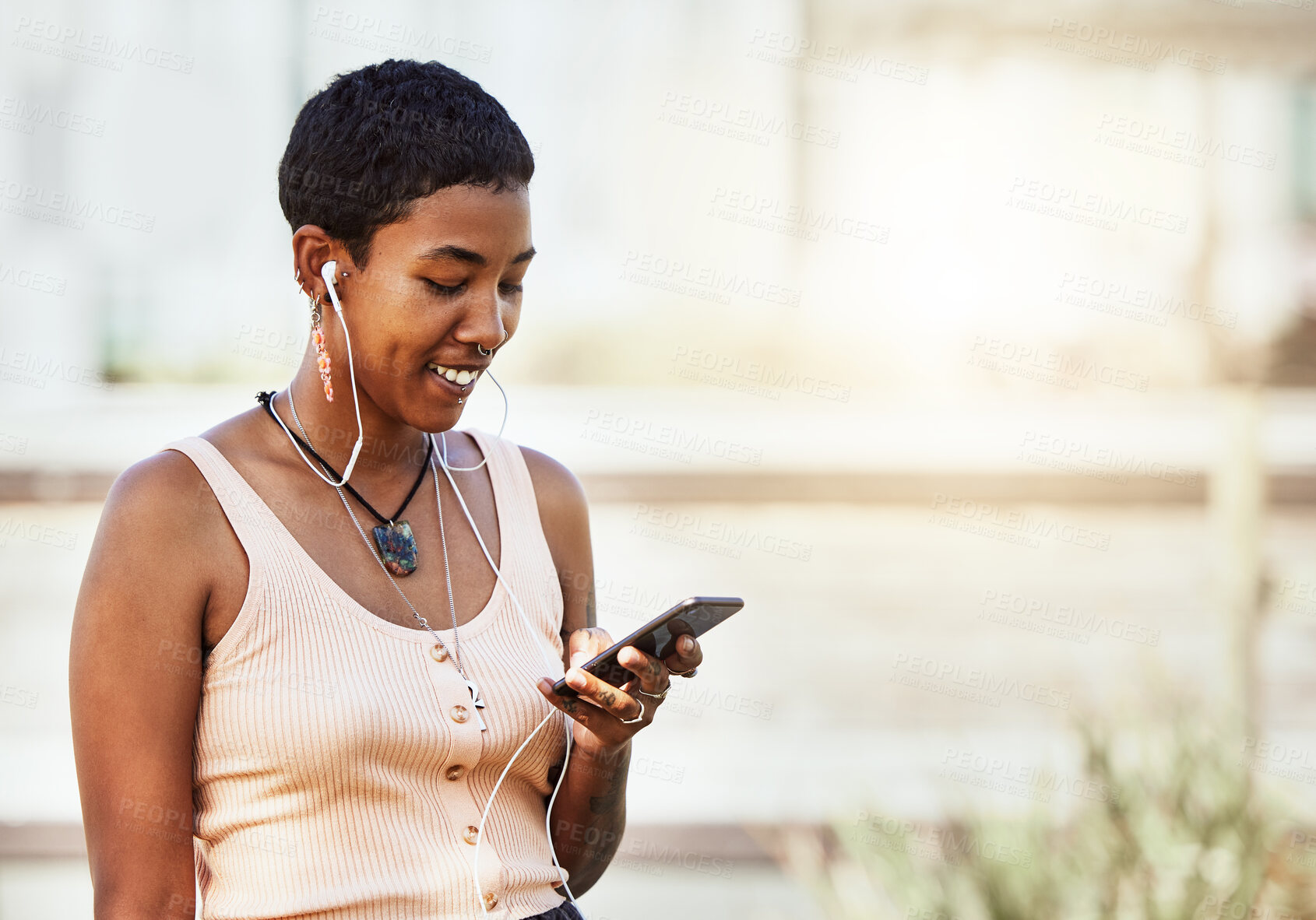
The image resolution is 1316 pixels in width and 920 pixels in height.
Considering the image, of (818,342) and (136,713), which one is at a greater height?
(818,342)

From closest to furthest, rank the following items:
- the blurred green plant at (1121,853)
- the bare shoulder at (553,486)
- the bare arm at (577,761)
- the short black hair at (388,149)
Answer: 1. the short black hair at (388,149)
2. the bare arm at (577,761)
3. the bare shoulder at (553,486)
4. the blurred green plant at (1121,853)

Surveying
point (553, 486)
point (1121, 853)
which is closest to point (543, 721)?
point (553, 486)

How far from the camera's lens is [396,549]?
4.89ft

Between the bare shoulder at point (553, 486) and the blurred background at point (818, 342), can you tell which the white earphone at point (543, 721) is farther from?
Result: the blurred background at point (818, 342)

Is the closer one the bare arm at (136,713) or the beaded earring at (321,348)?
the bare arm at (136,713)

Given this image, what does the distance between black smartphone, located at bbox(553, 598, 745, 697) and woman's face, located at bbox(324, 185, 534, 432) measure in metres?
0.33

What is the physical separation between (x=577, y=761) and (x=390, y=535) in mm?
358

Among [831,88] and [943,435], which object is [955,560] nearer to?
[943,435]

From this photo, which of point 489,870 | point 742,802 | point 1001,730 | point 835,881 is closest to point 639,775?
point 742,802

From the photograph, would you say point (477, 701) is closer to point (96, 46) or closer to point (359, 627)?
point (359, 627)

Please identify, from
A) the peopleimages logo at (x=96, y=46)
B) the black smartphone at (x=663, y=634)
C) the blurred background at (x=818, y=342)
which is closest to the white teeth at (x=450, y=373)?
the black smartphone at (x=663, y=634)

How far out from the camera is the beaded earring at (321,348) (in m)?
1.47

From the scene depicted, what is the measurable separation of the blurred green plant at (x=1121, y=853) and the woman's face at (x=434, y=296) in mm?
2114

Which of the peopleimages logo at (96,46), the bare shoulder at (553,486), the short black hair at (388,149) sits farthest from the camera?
the peopleimages logo at (96,46)
